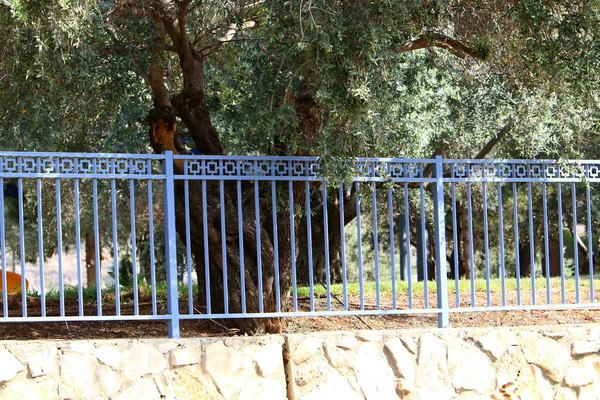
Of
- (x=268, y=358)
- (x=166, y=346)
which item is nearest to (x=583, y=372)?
(x=268, y=358)

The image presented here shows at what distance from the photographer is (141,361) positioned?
6566mm

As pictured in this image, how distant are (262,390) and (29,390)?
1.84 metres

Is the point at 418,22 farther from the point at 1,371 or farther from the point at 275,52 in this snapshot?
the point at 1,371

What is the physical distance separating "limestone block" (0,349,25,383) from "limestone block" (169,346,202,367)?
1.17m

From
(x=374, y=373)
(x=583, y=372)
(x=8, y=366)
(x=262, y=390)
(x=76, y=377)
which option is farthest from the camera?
(x=583, y=372)

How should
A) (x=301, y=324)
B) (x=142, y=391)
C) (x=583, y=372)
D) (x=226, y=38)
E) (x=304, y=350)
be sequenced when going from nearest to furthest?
(x=142, y=391), (x=304, y=350), (x=583, y=372), (x=301, y=324), (x=226, y=38)

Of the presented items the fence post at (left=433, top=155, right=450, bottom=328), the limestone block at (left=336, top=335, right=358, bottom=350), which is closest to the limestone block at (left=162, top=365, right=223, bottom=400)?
the limestone block at (left=336, top=335, right=358, bottom=350)

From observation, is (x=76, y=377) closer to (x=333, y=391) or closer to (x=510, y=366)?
(x=333, y=391)

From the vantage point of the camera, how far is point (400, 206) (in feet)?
57.0

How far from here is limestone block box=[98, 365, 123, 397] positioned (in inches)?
255

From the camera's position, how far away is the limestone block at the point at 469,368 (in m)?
7.26

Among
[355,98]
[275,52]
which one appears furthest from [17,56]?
[355,98]

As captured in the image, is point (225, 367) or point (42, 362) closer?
point (42, 362)

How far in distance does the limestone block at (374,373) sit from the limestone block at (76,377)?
7.30 ft
